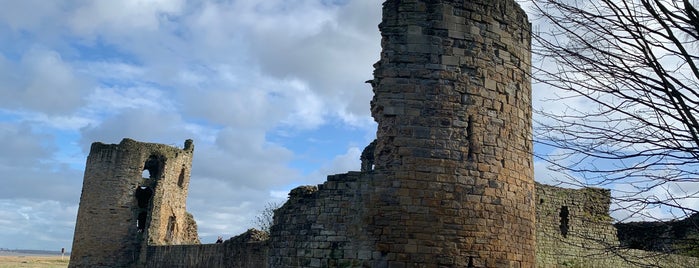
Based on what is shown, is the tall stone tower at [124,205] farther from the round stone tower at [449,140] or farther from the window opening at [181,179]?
the round stone tower at [449,140]

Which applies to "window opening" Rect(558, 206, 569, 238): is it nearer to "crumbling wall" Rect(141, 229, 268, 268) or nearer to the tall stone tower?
"crumbling wall" Rect(141, 229, 268, 268)

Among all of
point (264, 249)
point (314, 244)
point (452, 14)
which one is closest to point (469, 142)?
point (452, 14)

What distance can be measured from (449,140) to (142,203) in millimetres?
21638

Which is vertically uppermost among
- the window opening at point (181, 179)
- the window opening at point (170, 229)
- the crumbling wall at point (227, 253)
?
the window opening at point (181, 179)

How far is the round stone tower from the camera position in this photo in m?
8.86

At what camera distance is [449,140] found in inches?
358

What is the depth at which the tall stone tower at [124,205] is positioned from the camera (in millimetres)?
26125

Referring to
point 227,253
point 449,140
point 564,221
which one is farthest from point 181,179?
point 449,140

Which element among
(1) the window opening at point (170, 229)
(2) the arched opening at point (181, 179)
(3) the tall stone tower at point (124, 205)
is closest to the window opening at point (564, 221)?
(3) the tall stone tower at point (124, 205)

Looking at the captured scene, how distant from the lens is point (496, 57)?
9703 millimetres

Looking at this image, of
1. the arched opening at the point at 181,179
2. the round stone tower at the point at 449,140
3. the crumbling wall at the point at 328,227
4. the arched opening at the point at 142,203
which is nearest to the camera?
the round stone tower at the point at 449,140

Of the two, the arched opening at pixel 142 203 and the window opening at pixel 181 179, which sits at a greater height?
the window opening at pixel 181 179

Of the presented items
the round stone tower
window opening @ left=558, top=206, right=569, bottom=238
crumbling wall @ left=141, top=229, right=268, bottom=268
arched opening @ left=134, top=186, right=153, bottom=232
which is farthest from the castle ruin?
arched opening @ left=134, top=186, right=153, bottom=232

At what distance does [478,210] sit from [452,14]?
9.41ft
